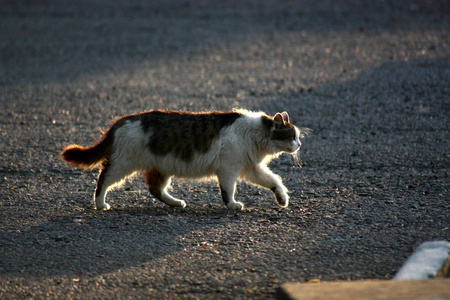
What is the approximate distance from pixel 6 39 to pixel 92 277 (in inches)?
584

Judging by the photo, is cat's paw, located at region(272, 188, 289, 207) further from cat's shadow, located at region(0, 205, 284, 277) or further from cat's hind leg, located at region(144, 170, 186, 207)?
cat's hind leg, located at region(144, 170, 186, 207)

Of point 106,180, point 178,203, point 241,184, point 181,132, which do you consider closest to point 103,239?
point 106,180

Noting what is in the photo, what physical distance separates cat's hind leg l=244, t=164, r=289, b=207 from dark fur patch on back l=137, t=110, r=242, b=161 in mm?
544

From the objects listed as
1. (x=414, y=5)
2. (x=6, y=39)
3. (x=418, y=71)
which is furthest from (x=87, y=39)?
(x=414, y=5)

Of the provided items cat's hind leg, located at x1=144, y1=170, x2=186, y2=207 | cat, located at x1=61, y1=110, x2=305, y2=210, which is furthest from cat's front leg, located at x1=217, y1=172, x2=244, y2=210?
cat's hind leg, located at x1=144, y1=170, x2=186, y2=207

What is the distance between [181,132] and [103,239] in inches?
58.4

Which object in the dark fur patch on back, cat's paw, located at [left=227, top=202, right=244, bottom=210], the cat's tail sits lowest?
cat's paw, located at [left=227, top=202, right=244, bottom=210]

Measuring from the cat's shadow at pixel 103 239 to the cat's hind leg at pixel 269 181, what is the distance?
28 cm

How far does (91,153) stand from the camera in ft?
21.0

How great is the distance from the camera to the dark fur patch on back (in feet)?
20.7

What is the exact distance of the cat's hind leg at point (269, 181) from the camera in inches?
248

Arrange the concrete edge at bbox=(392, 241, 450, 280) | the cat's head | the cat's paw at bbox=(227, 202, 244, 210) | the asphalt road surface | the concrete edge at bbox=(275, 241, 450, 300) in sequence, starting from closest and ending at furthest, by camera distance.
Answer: the concrete edge at bbox=(275, 241, 450, 300) < the concrete edge at bbox=(392, 241, 450, 280) < the asphalt road surface < the cat's paw at bbox=(227, 202, 244, 210) < the cat's head

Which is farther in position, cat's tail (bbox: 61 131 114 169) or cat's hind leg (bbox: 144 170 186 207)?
cat's hind leg (bbox: 144 170 186 207)

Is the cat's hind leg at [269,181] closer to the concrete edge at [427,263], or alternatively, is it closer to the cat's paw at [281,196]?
the cat's paw at [281,196]
